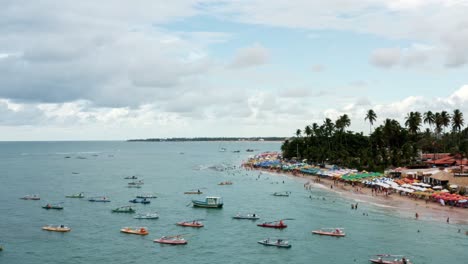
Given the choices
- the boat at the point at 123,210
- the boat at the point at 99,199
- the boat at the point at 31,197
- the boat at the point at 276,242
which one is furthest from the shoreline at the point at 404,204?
the boat at the point at 31,197

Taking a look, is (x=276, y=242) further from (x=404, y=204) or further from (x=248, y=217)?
(x=404, y=204)

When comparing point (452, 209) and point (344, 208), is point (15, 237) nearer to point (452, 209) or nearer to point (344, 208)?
point (344, 208)

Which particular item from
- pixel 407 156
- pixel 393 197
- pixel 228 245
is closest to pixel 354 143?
pixel 407 156

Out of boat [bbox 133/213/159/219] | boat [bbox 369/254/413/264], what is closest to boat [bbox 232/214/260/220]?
boat [bbox 133/213/159/219]

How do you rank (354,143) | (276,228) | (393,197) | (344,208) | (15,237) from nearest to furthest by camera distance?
(15,237) → (276,228) → (344,208) → (393,197) → (354,143)

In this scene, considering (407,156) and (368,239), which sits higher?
(407,156)

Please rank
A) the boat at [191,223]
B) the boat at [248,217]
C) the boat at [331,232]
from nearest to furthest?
the boat at [331,232]
the boat at [191,223]
the boat at [248,217]

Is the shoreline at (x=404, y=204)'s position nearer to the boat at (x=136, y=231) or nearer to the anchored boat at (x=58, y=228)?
the boat at (x=136, y=231)
